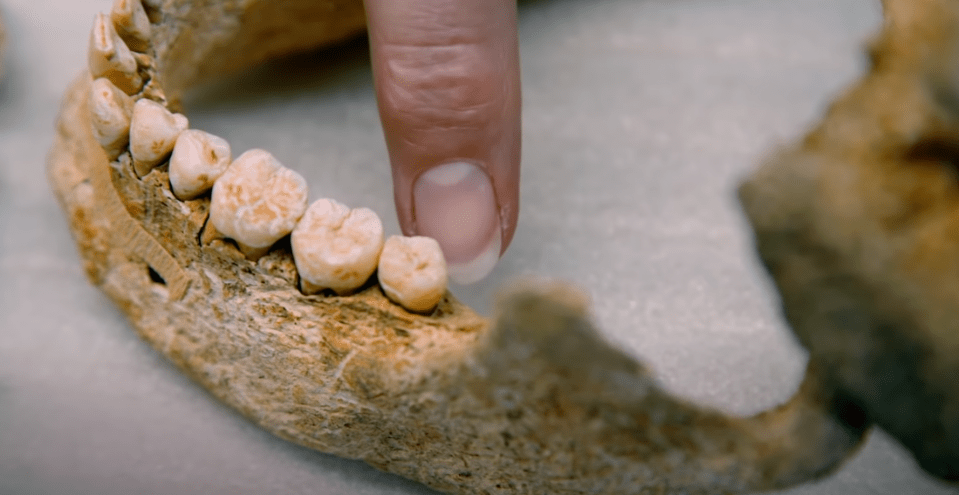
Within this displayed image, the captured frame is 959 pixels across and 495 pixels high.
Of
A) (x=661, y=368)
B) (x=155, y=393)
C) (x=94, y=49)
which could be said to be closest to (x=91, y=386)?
(x=155, y=393)

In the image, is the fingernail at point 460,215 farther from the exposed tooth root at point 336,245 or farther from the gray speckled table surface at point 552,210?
the exposed tooth root at point 336,245

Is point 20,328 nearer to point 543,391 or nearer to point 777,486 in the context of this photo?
point 543,391

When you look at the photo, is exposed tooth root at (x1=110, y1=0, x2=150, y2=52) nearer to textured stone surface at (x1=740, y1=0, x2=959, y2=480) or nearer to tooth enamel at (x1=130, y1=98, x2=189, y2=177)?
tooth enamel at (x1=130, y1=98, x2=189, y2=177)

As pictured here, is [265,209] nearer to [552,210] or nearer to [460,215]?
[460,215]

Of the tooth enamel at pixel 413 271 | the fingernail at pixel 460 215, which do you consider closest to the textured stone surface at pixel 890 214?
the tooth enamel at pixel 413 271

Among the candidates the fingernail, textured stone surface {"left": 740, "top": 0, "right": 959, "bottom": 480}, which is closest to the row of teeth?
the fingernail

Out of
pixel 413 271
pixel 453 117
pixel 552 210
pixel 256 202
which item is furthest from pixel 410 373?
pixel 552 210
